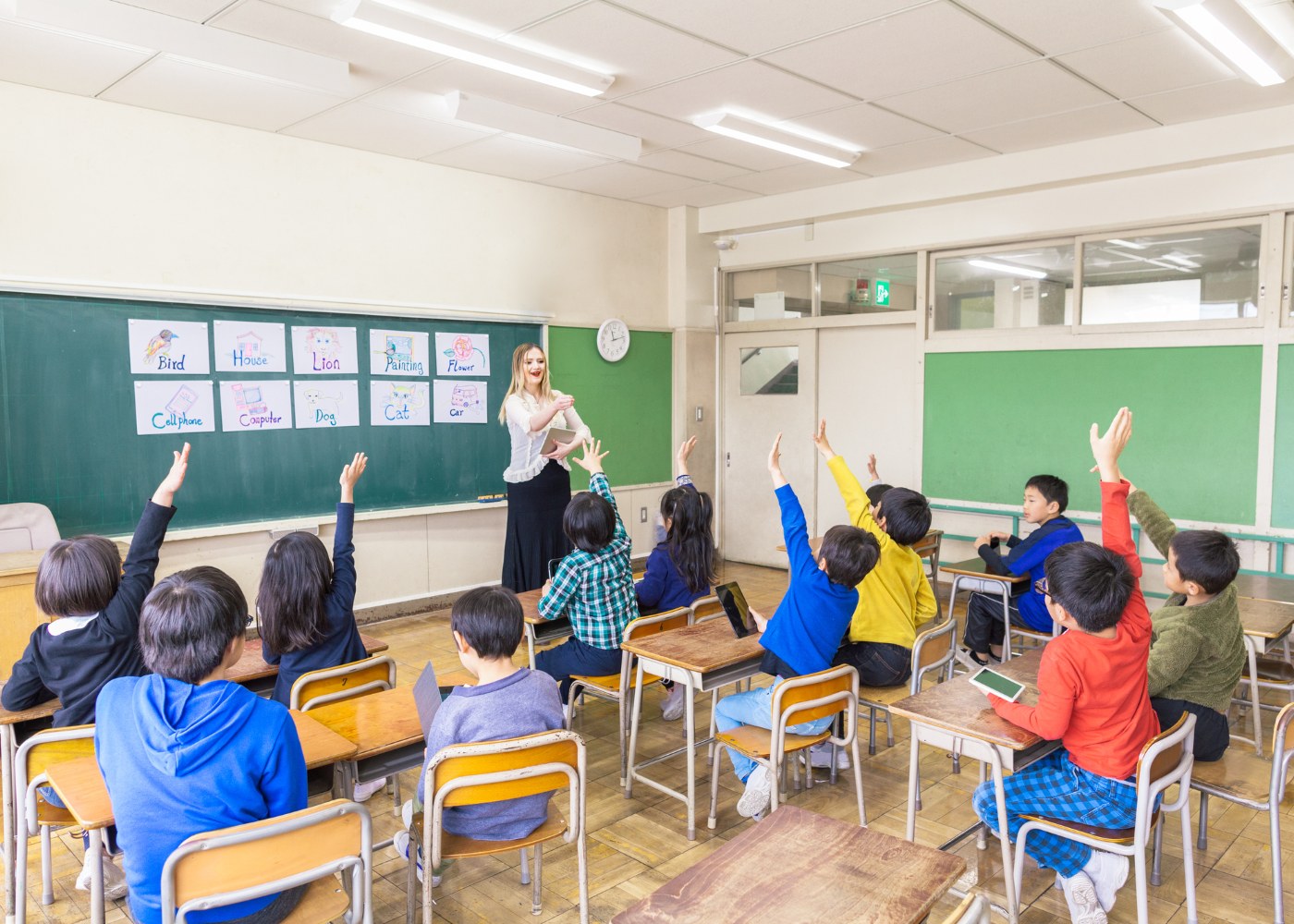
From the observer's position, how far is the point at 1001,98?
14.3ft

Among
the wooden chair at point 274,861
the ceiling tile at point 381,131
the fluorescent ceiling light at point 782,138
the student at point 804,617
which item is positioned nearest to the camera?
the wooden chair at point 274,861

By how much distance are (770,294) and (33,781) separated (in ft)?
19.7

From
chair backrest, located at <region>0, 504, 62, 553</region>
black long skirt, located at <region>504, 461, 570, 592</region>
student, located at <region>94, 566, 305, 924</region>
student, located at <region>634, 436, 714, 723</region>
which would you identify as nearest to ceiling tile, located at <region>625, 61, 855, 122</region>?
student, located at <region>634, 436, 714, 723</region>

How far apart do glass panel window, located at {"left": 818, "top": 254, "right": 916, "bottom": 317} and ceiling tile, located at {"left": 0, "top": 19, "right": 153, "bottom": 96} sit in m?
4.65

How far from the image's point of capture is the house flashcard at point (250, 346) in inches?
184

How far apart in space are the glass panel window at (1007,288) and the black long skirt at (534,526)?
3.03 metres

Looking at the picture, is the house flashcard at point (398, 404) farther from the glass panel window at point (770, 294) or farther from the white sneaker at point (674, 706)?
the glass panel window at point (770, 294)

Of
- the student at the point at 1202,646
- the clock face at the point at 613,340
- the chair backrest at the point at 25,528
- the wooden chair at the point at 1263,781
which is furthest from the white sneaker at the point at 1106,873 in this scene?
the clock face at the point at 613,340

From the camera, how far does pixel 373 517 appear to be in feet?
17.5

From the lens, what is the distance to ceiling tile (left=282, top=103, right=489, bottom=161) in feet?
14.9

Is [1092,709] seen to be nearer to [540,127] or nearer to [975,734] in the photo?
[975,734]

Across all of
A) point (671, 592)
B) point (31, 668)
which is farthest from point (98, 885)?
point (671, 592)

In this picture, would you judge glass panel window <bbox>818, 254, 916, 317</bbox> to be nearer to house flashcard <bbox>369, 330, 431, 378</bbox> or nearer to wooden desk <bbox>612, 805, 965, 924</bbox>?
house flashcard <bbox>369, 330, 431, 378</bbox>

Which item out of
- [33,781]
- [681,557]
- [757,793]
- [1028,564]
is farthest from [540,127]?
[33,781]
